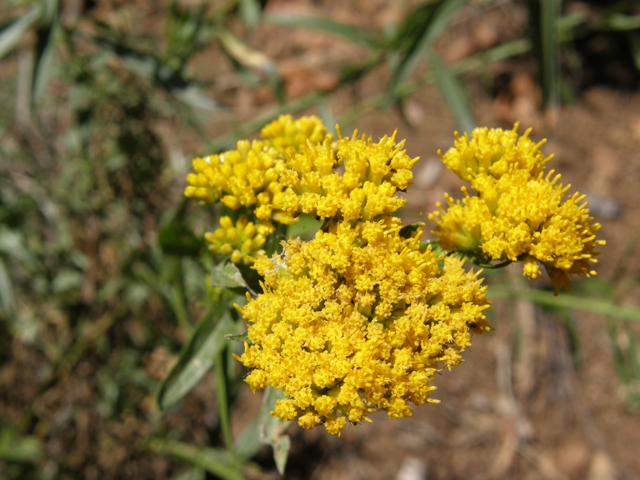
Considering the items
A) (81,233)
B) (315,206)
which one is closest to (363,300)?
(315,206)

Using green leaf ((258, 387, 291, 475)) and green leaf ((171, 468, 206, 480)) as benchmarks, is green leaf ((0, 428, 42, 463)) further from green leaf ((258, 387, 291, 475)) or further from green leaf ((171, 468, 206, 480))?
green leaf ((258, 387, 291, 475))

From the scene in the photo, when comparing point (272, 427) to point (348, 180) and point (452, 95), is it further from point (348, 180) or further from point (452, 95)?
point (452, 95)

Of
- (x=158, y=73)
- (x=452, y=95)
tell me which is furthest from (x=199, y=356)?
(x=452, y=95)

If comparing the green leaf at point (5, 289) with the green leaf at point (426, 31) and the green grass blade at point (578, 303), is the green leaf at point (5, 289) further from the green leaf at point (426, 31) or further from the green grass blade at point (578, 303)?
the green grass blade at point (578, 303)

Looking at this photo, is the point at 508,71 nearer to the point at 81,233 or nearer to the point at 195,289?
the point at 195,289

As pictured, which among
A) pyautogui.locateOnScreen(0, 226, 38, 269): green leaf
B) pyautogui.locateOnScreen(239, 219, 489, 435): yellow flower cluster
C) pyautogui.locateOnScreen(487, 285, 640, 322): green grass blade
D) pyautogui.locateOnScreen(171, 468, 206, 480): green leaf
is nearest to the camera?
pyautogui.locateOnScreen(239, 219, 489, 435): yellow flower cluster

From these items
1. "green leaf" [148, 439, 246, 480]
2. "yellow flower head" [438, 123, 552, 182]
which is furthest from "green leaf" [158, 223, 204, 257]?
"green leaf" [148, 439, 246, 480]
